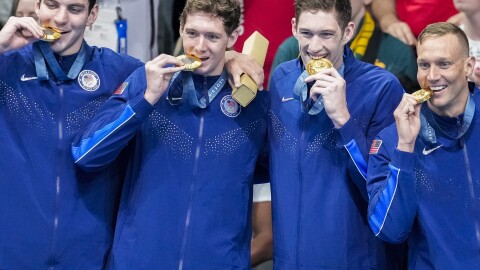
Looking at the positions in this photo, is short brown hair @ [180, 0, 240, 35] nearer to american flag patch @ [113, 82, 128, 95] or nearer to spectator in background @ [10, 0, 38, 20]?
american flag patch @ [113, 82, 128, 95]

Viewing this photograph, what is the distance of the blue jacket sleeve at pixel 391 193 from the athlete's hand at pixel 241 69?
721 millimetres

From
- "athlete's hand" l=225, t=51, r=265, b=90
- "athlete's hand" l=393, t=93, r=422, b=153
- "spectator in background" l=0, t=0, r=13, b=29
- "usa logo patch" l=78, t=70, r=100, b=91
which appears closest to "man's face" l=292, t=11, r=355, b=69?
"athlete's hand" l=225, t=51, r=265, b=90

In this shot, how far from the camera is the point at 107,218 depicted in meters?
5.96

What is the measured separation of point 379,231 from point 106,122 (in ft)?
4.82

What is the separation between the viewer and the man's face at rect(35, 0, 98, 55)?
19.0 ft

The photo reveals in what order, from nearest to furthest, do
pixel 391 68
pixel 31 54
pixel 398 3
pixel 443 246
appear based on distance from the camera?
1. pixel 443 246
2. pixel 31 54
3. pixel 391 68
4. pixel 398 3

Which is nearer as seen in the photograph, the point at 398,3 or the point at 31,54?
the point at 31,54

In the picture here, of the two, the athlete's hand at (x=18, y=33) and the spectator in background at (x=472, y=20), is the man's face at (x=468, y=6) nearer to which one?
the spectator in background at (x=472, y=20)

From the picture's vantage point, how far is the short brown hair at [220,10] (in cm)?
575

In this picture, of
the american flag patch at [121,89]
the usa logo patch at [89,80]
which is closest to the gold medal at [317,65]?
the american flag patch at [121,89]

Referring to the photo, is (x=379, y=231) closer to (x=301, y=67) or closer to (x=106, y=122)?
(x=301, y=67)

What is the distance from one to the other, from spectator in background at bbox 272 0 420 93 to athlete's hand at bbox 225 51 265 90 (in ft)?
5.56

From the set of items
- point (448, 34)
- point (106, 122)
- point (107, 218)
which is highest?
point (448, 34)

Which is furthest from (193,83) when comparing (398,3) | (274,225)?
(398,3)
